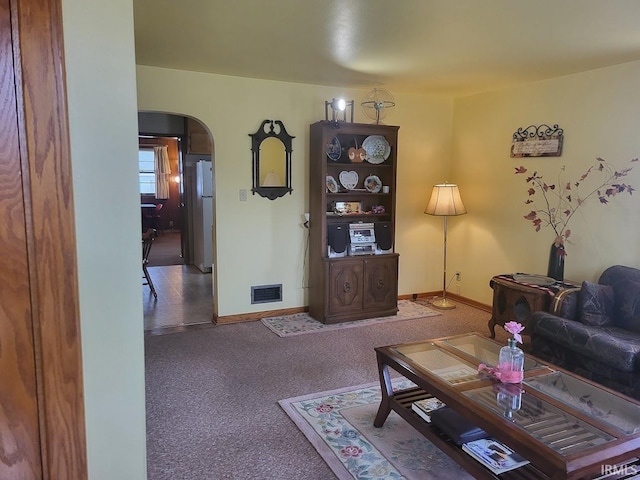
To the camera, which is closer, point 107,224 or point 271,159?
point 107,224

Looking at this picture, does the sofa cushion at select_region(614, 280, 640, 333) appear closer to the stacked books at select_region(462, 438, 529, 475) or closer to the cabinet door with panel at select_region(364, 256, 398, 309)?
the stacked books at select_region(462, 438, 529, 475)

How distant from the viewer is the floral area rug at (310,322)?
14.2 ft

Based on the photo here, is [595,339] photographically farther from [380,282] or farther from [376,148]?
[376,148]

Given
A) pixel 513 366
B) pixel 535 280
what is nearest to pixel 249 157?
pixel 535 280

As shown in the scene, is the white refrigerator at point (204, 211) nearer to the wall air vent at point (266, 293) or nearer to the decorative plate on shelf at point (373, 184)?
the wall air vent at point (266, 293)

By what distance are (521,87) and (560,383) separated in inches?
130

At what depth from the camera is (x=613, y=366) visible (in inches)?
109

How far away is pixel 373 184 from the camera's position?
16.3 feet

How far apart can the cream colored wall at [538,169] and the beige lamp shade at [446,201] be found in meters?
0.28

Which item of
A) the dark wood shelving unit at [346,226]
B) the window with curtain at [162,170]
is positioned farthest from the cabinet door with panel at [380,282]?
the window with curtain at [162,170]

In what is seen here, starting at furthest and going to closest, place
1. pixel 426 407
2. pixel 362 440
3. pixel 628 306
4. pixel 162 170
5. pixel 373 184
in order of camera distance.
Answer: pixel 162 170
pixel 373 184
pixel 628 306
pixel 362 440
pixel 426 407

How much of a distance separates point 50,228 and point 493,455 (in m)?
1.89

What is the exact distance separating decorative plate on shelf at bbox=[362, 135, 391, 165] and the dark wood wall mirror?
2.69 ft

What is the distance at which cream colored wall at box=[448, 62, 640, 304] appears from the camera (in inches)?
146
